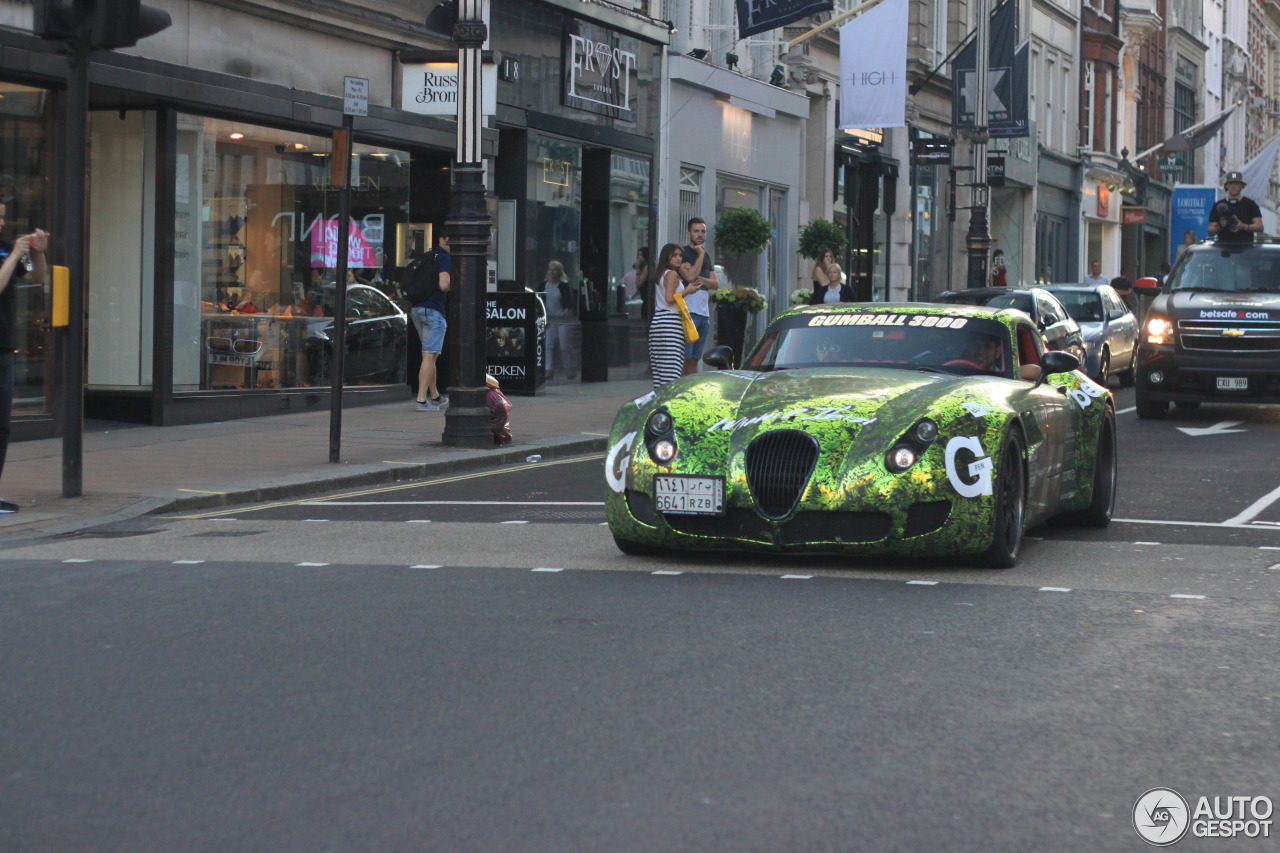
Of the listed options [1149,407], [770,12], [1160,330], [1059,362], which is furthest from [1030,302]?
[1059,362]

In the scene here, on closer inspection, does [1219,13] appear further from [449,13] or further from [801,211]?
[449,13]

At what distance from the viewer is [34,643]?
6.25 meters

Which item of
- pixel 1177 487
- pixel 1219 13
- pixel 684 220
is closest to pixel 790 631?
pixel 1177 487

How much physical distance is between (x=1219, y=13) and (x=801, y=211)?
1950 inches

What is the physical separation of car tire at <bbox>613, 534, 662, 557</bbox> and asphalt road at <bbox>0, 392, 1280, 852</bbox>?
0.07 metres

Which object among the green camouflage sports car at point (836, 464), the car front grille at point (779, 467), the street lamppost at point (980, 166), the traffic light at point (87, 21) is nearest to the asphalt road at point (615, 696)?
the green camouflage sports car at point (836, 464)

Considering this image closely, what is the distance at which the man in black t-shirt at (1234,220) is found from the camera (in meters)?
19.5

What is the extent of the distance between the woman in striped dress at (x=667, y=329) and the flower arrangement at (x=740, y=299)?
8.47 meters

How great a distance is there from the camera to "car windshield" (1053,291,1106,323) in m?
25.4

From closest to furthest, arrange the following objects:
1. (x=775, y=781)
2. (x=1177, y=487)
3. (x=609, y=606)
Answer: (x=775, y=781)
(x=609, y=606)
(x=1177, y=487)

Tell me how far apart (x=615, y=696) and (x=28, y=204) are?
11.3 metres

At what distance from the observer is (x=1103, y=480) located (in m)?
9.94

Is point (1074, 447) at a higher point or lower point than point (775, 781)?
higher

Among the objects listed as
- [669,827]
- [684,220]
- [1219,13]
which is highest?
[1219,13]
